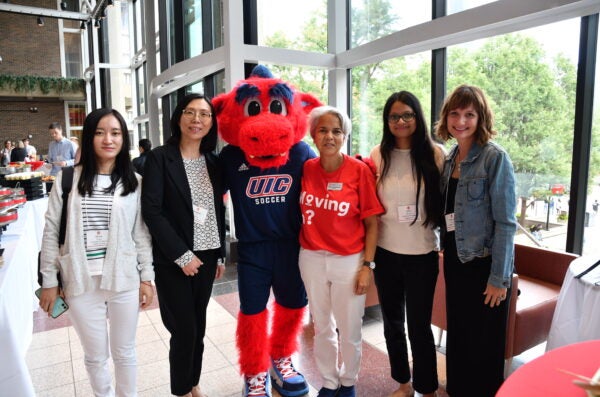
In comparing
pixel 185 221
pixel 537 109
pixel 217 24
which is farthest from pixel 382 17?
pixel 185 221

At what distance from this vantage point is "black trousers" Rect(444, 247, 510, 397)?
1.84 m

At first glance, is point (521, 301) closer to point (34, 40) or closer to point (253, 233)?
point (253, 233)

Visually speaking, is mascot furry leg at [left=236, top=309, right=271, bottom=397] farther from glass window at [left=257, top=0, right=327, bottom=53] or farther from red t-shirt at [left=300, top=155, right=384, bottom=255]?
glass window at [left=257, top=0, right=327, bottom=53]

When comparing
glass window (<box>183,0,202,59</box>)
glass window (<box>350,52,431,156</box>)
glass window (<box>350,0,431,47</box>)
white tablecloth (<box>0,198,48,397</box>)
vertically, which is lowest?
white tablecloth (<box>0,198,48,397</box>)

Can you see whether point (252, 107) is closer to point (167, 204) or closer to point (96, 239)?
point (167, 204)

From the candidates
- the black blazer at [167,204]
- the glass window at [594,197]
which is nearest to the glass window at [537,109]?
the glass window at [594,197]

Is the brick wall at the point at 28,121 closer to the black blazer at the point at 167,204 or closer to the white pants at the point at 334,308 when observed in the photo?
the black blazer at the point at 167,204

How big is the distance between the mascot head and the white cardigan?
62cm

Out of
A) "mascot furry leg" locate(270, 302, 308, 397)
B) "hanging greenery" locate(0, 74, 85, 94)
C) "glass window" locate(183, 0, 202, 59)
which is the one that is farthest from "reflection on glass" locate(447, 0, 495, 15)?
"hanging greenery" locate(0, 74, 85, 94)

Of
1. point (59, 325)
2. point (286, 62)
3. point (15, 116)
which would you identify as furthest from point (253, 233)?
point (15, 116)

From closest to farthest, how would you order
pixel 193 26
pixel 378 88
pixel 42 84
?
1. pixel 378 88
2. pixel 193 26
3. pixel 42 84

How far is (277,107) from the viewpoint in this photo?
2156 millimetres

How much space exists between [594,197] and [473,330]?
2.13 meters

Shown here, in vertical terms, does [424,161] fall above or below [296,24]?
below
